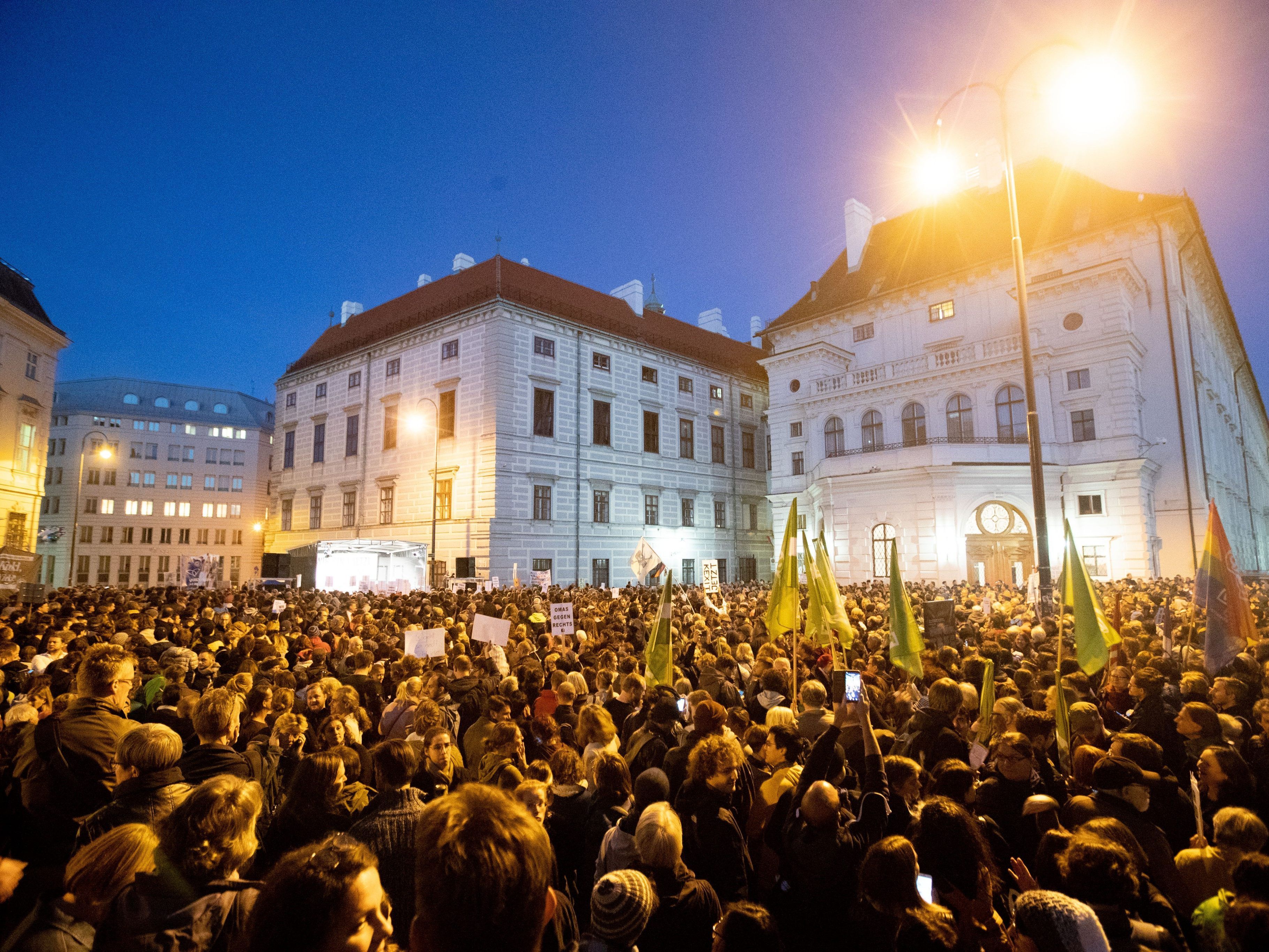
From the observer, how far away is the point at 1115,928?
264 centimetres

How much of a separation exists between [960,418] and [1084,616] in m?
29.9

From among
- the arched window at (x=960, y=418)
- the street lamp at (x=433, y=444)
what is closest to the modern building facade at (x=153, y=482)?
the street lamp at (x=433, y=444)

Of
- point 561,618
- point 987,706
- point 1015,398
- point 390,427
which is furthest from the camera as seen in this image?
point 390,427

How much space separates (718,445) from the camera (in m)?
47.1

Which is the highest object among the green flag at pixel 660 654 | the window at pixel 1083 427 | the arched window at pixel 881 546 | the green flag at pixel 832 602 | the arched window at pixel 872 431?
the arched window at pixel 872 431

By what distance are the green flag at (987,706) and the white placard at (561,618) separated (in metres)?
7.15

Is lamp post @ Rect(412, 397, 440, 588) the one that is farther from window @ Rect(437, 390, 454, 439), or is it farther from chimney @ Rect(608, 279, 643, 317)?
chimney @ Rect(608, 279, 643, 317)

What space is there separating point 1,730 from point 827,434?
3751 centimetres

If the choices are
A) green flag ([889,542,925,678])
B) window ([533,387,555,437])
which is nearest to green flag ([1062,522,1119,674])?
green flag ([889,542,925,678])

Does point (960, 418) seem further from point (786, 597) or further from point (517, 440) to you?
point (786, 597)

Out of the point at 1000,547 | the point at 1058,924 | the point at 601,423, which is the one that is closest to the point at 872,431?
the point at 1000,547

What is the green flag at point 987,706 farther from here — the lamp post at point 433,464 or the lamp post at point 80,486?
the lamp post at point 80,486

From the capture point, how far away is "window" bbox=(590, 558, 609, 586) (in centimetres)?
3816

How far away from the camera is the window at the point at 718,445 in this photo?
153 feet
